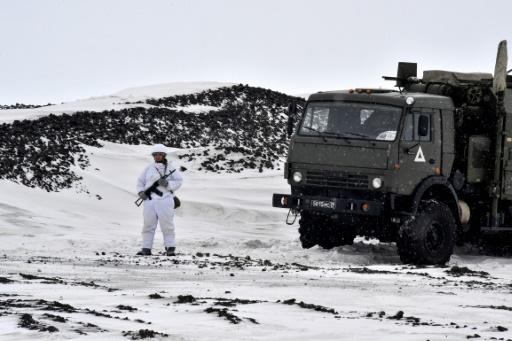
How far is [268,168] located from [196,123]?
1007cm

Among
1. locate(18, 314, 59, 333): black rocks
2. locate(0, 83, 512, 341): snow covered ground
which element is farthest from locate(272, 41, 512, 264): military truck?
locate(18, 314, 59, 333): black rocks

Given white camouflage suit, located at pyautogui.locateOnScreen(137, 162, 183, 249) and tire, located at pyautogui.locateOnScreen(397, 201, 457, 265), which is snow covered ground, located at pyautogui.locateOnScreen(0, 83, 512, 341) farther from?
white camouflage suit, located at pyautogui.locateOnScreen(137, 162, 183, 249)

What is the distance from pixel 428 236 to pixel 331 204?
63.9 inches

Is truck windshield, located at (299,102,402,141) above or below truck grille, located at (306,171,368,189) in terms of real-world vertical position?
above

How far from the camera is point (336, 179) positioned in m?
17.0

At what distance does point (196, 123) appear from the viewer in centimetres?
4259

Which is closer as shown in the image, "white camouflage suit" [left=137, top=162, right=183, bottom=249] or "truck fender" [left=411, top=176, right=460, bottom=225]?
"truck fender" [left=411, top=176, right=460, bottom=225]

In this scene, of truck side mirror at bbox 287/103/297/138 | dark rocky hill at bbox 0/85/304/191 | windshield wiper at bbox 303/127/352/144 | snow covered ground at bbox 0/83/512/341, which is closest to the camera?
snow covered ground at bbox 0/83/512/341

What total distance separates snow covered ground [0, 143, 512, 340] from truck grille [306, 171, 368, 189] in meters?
1.26

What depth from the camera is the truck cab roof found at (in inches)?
663

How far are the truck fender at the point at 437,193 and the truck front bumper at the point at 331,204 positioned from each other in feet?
2.08

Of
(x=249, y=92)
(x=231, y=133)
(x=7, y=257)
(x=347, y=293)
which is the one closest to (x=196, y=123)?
(x=231, y=133)

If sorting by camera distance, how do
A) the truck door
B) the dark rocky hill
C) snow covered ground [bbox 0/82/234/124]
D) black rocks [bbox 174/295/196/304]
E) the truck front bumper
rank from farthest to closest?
snow covered ground [bbox 0/82/234/124] < the dark rocky hill < the truck door < the truck front bumper < black rocks [bbox 174/295/196/304]

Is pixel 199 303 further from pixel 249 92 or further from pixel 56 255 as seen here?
pixel 249 92
